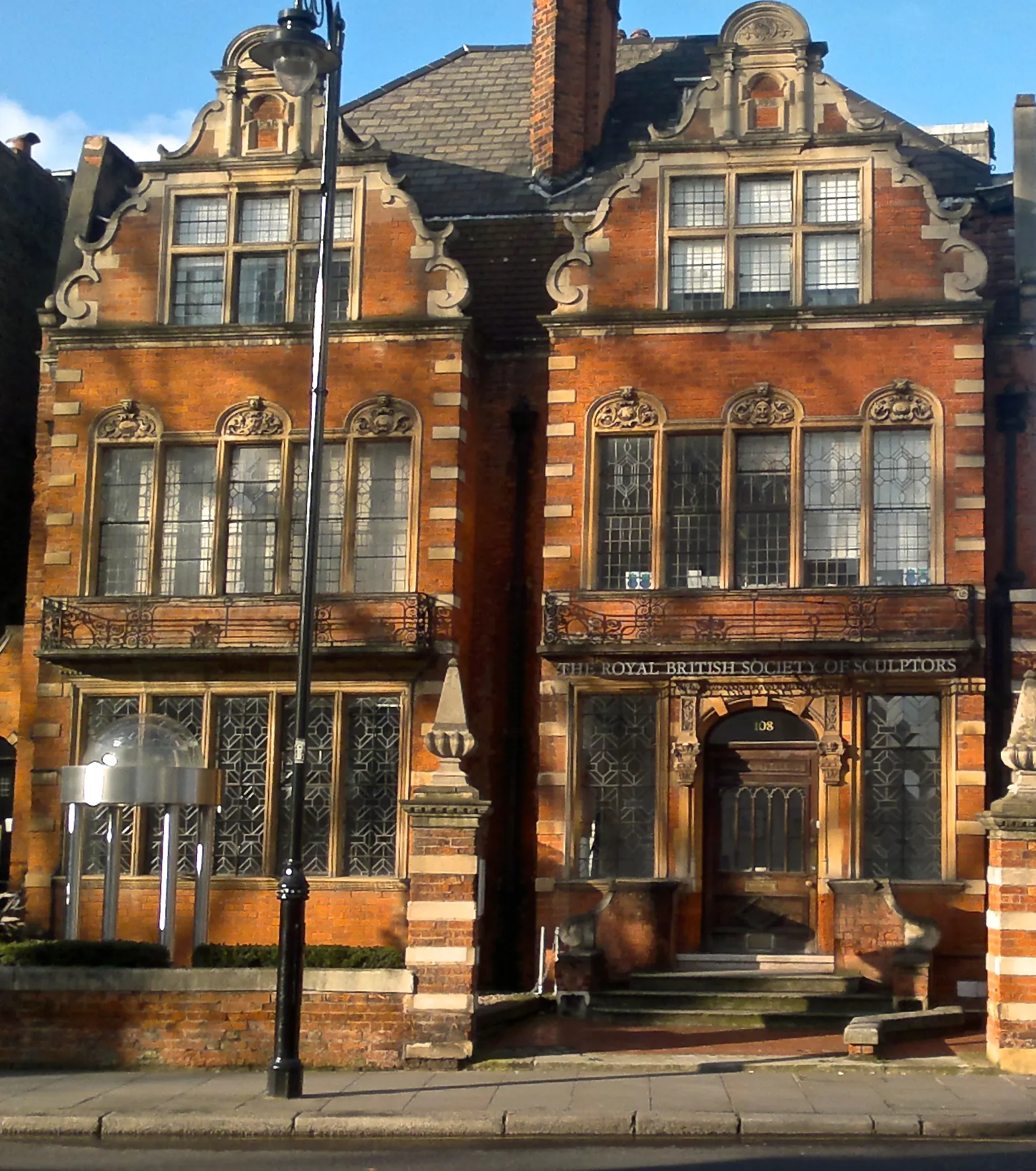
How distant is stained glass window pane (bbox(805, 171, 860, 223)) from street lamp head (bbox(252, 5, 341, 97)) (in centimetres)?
983

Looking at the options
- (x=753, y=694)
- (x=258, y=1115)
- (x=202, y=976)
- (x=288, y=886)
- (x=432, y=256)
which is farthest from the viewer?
(x=432, y=256)

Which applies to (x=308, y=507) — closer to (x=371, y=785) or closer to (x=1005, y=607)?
(x=371, y=785)

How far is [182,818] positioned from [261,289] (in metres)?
7.48

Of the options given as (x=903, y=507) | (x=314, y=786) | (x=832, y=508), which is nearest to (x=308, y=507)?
(x=314, y=786)

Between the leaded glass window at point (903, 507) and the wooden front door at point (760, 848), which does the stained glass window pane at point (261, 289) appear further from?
the wooden front door at point (760, 848)

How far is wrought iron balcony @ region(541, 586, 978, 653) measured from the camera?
2305 cm

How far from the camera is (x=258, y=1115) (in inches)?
601

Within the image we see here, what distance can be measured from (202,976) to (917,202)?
13915 millimetres

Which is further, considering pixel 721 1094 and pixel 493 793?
pixel 493 793

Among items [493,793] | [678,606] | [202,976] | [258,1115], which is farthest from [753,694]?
[258,1115]

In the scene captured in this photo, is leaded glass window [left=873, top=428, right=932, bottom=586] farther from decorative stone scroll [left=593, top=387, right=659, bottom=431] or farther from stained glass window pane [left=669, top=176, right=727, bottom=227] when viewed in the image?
stained glass window pane [left=669, top=176, right=727, bottom=227]

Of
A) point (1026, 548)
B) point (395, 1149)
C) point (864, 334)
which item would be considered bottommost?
point (395, 1149)

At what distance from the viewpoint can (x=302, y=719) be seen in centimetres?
1678

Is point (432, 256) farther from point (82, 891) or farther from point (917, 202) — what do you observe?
point (82, 891)
